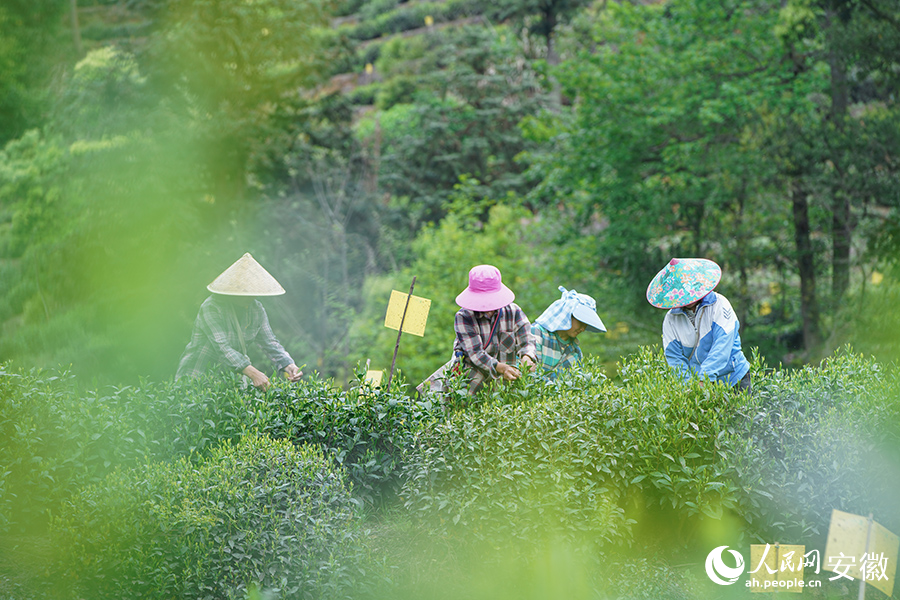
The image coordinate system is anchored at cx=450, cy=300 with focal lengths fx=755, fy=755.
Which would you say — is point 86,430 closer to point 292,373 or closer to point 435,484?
point 292,373

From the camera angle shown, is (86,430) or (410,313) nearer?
(86,430)

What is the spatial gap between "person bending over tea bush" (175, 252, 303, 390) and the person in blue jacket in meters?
2.29

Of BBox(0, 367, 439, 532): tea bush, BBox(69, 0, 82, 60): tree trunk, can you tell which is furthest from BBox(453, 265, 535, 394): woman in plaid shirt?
BBox(69, 0, 82, 60): tree trunk

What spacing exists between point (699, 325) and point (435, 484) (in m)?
1.77

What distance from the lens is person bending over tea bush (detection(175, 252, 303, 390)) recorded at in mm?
4648

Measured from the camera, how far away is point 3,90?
17.1 metres

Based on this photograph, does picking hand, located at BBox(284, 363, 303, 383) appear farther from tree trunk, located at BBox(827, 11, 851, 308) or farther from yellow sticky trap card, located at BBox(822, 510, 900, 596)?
tree trunk, located at BBox(827, 11, 851, 308)

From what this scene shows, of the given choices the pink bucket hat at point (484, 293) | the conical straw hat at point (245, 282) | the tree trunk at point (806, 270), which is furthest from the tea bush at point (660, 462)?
the tree trunk at point (806, 270)

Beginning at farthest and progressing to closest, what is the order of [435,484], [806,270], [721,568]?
1. [806,270]
2. [435,484]
3. [721,568]

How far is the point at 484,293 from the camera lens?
4.61 metres

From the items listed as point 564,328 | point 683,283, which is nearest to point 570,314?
point 564,328

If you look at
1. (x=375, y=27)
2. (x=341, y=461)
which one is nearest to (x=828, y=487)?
(x=341, y=461)

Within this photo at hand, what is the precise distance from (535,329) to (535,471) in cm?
160

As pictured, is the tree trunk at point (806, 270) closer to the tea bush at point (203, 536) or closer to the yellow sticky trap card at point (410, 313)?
the yellow sticky trap card at point (410, 313)
